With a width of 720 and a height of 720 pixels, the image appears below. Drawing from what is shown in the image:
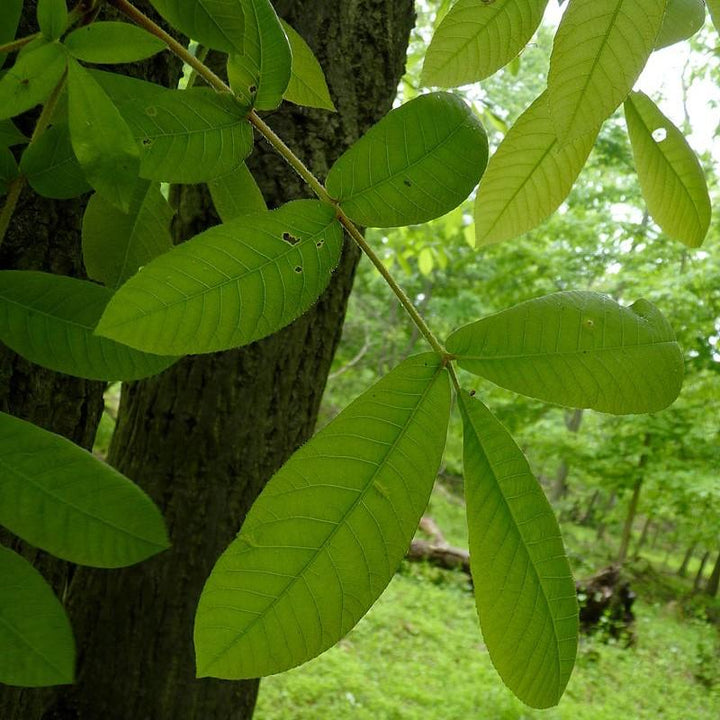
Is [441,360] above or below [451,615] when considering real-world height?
above

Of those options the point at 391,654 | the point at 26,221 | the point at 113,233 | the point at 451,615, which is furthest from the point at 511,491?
the point at 451,615

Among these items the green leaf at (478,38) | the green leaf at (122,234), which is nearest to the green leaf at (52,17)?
the green leaf at (122,234)

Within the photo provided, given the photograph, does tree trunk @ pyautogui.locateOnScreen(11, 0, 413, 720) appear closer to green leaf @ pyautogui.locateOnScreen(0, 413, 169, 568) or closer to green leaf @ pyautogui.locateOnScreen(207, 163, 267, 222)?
green leaf @ pyautogui.locateOnScreen(207, 163, 267, 222)

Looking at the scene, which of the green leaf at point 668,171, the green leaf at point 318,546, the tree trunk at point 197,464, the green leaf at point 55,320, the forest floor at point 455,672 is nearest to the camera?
the green leaf at point 318,546

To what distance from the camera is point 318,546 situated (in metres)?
0.30

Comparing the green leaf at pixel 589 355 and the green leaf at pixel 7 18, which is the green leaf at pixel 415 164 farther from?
the green leaf at pixel 7 18

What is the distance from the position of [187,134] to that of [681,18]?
13.8 inches

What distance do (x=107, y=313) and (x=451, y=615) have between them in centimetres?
498

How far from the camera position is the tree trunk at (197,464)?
3.18 feet

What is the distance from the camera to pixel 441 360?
1.23 feet

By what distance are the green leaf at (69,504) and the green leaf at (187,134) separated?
15cm

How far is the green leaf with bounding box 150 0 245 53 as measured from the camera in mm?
362

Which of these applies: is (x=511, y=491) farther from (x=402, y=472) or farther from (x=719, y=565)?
(x=719, y=565)

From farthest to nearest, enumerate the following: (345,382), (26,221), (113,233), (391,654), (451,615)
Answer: (345,382), (451,615), (391,654), (26,221), (113,233)
